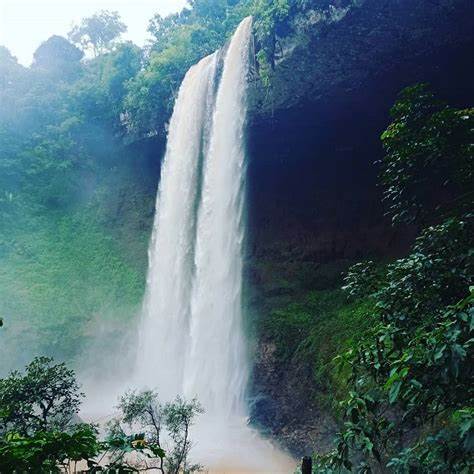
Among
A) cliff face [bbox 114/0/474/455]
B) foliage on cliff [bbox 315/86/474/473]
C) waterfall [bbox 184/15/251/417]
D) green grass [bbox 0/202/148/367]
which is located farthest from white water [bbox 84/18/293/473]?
foliage on cliff [bbox 315/86/474/473]

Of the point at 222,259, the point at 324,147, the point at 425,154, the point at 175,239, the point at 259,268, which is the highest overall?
the point at 324,147

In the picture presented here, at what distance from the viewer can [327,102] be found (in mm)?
14445

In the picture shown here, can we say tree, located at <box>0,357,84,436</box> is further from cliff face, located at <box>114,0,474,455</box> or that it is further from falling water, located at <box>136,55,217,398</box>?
falling water, located at <box>136,55,217,398</box>

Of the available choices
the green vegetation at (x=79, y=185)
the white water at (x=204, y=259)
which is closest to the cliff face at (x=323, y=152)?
the white water at (x=204, y=259)

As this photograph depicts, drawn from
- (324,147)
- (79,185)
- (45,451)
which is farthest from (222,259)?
(45,451)

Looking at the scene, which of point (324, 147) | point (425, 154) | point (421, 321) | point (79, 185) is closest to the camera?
point (421, 321)

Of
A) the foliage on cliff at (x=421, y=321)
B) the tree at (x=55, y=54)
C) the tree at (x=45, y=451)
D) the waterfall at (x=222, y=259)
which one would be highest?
the tree at (x=55, y=54)

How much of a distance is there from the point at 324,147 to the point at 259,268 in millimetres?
4926

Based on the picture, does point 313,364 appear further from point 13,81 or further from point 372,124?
point 13,81

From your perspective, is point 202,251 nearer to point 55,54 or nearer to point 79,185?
point 79,185

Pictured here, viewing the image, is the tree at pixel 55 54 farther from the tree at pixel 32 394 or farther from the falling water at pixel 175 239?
the tree at pixel 32 394

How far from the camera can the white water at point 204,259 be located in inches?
514

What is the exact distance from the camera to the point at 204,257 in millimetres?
14961

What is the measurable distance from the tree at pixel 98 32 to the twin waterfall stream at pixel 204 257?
86.4ft
